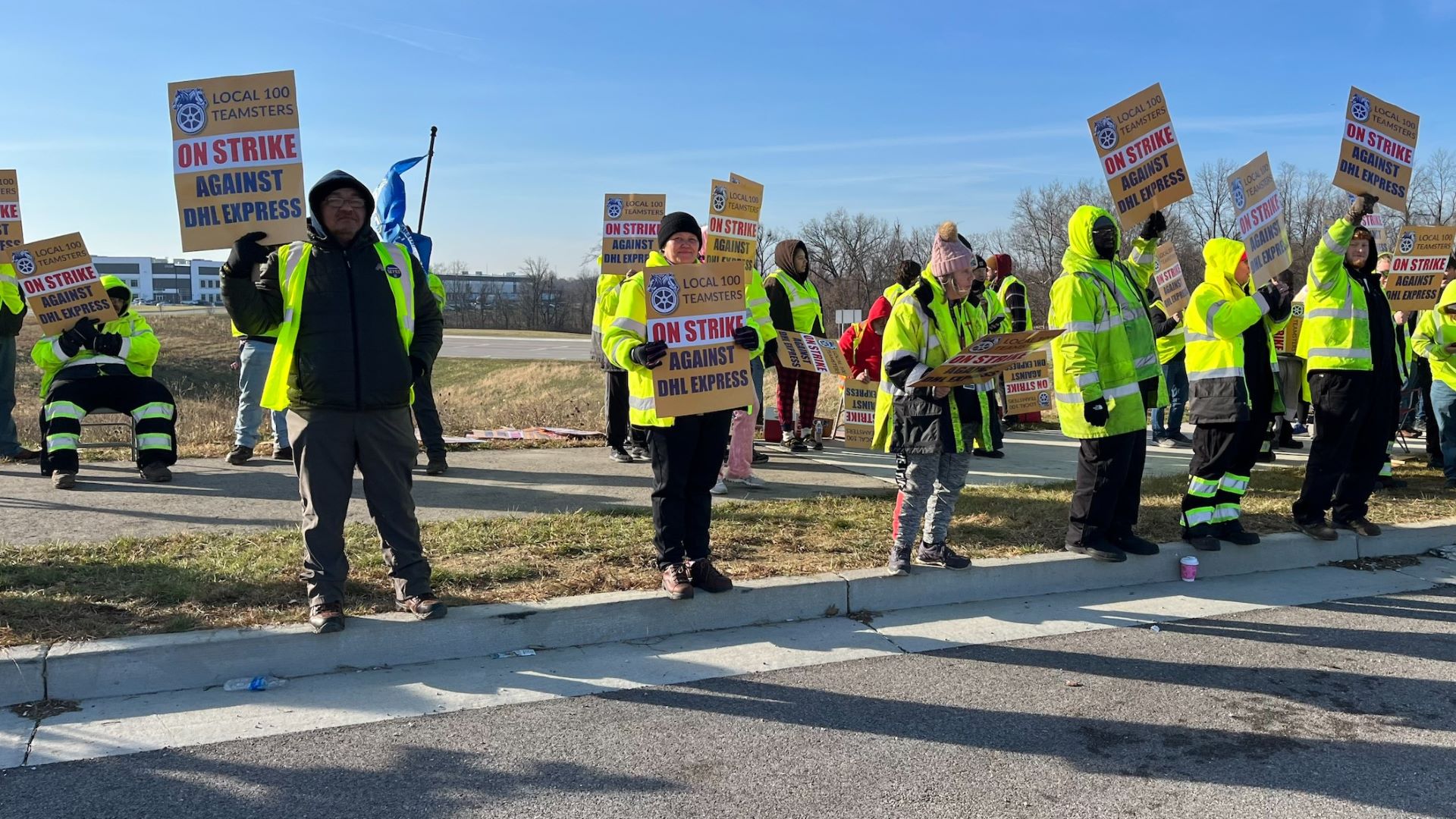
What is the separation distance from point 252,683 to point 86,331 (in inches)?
205

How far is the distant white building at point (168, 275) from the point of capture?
5428 inches

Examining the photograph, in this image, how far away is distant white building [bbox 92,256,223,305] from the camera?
452 ft

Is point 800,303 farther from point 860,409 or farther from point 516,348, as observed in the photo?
point 516,348

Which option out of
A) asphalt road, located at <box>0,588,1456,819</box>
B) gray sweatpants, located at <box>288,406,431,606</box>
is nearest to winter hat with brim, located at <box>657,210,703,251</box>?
gray sweatpants, located at <box>288,406,431,606</box>

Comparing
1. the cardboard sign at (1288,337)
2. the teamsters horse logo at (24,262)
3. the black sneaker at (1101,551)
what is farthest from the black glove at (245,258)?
the cardboard sign at (1288,337)

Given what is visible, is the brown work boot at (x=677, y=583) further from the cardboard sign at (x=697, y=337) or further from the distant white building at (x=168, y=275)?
the distant white building at (x=168, y=275)

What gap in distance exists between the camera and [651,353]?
515 cm

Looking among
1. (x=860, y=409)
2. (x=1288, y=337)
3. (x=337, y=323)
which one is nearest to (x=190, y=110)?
(x=337, y=323)

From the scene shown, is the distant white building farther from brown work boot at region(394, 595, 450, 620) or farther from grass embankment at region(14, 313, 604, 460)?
brown work boot at region(394, 595, 450, 620)

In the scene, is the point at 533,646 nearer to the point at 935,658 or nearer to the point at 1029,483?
the point at 935,658

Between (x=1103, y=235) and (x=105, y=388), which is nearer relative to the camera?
(x=1103, y=235)

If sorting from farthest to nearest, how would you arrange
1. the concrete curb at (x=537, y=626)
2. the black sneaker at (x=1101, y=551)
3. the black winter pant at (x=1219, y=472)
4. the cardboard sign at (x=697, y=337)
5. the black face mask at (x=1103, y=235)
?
the black winter pant at (x=1219, y=472) < the black sneaker at (x=1101, y=551) < the black face mask at (x=1103, y=235) < the cardboard sign at (x=697, y=337) < the concrete curb at (x=537, y=626)

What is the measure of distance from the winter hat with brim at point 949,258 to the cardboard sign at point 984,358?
1.60 ft

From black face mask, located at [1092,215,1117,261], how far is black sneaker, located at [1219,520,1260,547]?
6.83ft
